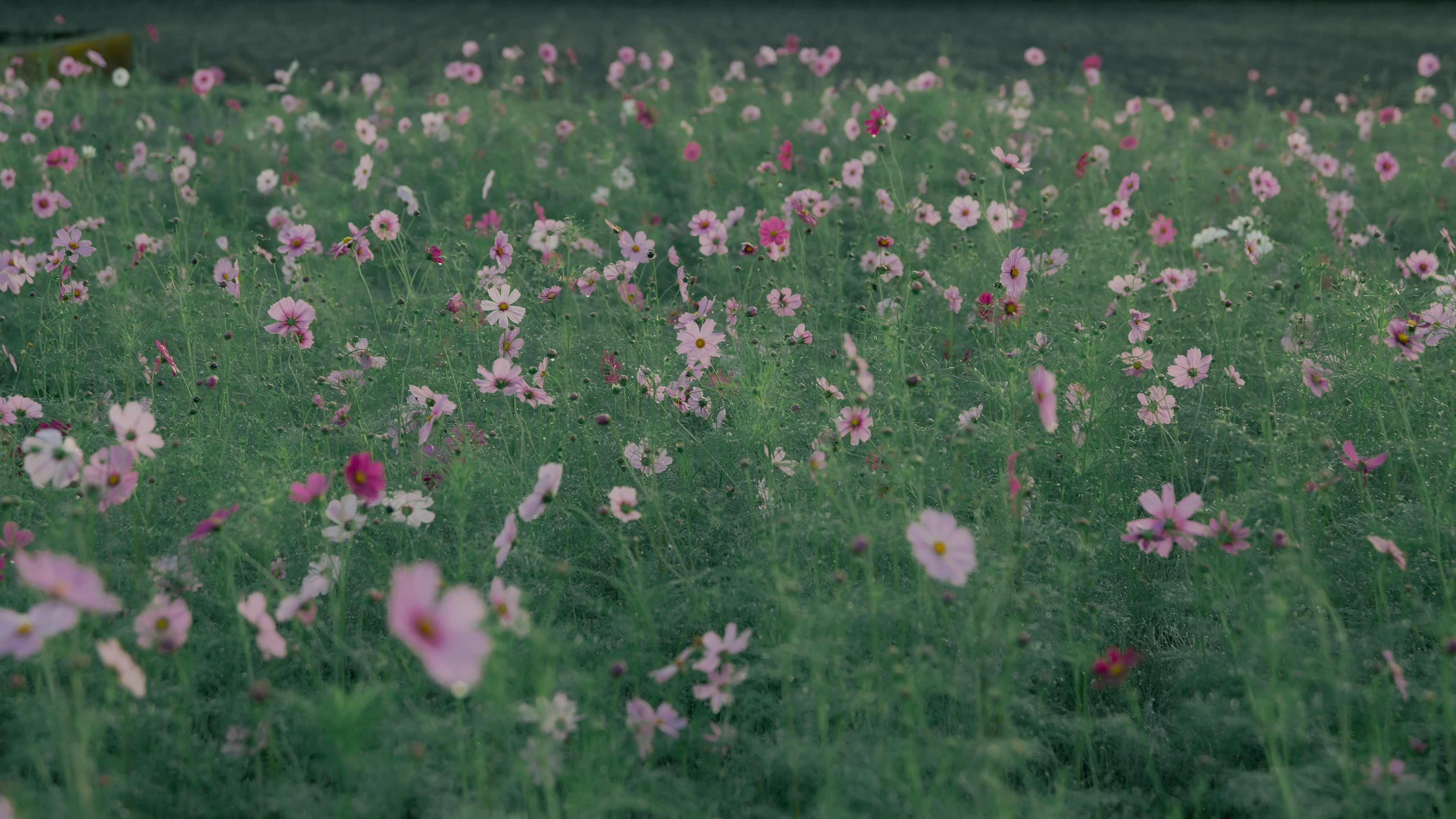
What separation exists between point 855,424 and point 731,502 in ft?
1.20

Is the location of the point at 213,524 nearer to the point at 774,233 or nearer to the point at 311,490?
the point at 311,490

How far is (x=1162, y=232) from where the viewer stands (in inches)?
128

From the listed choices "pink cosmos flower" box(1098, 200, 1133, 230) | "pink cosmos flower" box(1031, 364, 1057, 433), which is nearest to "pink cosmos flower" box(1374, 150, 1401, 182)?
"pink cosmos flower" box(1098, 200, 1133, 230)

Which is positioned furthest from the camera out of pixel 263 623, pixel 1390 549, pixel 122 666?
pixel 1390 549

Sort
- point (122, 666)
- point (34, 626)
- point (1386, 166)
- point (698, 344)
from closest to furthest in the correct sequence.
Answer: point (34, 626) < point (122, 666) < point (698, 344) < point (1386, 166)

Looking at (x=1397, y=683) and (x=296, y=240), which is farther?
(x=296, y=240)

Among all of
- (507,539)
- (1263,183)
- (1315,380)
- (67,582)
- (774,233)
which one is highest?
(1263,183)

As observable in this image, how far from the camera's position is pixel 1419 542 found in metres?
1.89

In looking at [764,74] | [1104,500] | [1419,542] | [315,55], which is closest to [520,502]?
[1104,500]

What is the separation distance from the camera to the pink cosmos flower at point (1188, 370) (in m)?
2.32

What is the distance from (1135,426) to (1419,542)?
0.67m

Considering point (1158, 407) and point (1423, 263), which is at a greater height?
point (1423, 263)

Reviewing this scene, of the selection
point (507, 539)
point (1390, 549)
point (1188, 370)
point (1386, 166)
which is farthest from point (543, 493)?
point (1386, 166)

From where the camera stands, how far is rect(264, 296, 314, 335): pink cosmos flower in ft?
7.95
